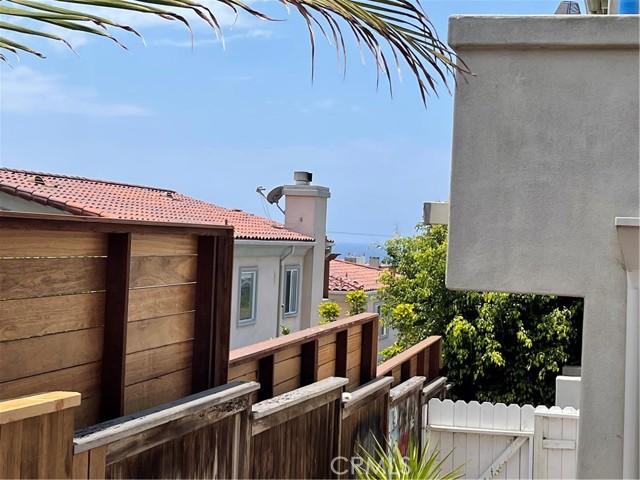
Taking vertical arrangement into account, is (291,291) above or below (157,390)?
below

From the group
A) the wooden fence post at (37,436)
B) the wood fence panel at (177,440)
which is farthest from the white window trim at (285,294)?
the wooden fence post at (37,436)

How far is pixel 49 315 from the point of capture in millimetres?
2232

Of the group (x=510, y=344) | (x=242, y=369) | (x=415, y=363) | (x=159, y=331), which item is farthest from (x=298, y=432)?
(x=510, y=344)

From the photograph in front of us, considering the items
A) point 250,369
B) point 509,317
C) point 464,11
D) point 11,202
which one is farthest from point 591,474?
point 11,202

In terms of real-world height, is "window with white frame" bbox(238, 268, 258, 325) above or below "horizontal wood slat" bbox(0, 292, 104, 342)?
below

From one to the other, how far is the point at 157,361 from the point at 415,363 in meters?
4.80

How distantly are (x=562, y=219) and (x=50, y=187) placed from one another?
11037mm

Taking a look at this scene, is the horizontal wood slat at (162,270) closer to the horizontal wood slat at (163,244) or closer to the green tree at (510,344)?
the horizontal wood slat at (163,244)

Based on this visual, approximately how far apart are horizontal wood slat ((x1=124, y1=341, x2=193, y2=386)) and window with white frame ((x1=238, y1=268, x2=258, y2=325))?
1125 cm

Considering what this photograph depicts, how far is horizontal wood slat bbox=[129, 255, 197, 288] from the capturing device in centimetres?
262

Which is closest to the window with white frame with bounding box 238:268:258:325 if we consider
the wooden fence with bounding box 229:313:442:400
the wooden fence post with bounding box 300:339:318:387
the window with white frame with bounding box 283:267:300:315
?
the window with white frame with bounding box 283:267:300:315

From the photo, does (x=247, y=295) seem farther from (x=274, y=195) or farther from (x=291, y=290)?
(x=274, y=195)

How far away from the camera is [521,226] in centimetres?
295

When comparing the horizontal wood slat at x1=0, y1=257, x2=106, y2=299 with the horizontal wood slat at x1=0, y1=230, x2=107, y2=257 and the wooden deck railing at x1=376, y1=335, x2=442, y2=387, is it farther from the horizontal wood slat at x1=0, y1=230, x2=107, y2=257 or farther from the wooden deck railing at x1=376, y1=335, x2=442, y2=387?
the wooden deck railing at x1=376, y1=335, x2=442, y2=387
